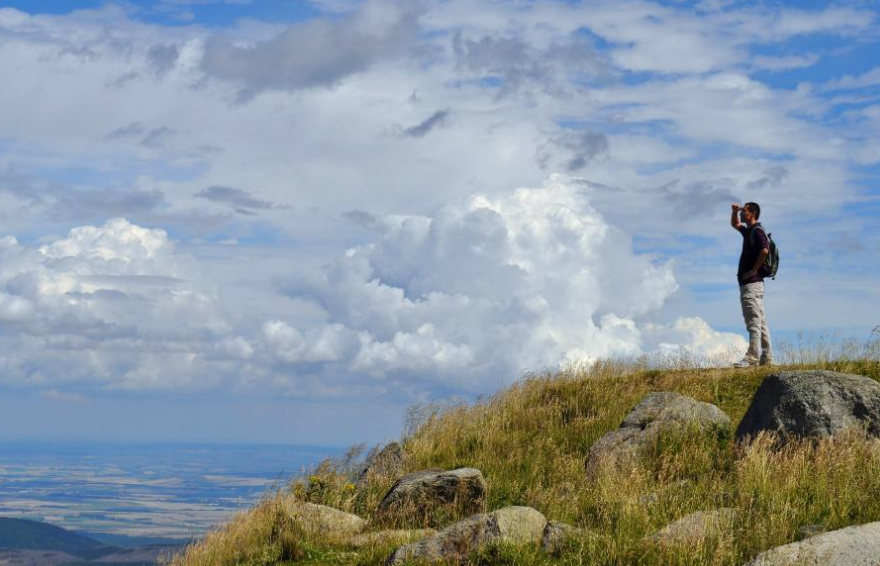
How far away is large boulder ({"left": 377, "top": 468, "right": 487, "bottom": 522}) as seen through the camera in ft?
41.3

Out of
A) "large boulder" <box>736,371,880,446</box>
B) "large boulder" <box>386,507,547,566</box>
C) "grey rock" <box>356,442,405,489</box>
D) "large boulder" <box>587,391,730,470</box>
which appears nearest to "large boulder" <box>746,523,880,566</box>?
"large boulder" <box>386,507,547,566</box>

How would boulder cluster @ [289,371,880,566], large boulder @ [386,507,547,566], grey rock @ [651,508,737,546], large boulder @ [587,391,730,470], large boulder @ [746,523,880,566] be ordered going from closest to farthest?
large boulder @ [746,523,880,566] → boulder cluster @ [289,371,880,566] → grey rock @ [651,508,737,546] → large boulder @ [386,507,547,566] → large boulder @ [587,391,730,470]

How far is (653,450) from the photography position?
47.5 ft

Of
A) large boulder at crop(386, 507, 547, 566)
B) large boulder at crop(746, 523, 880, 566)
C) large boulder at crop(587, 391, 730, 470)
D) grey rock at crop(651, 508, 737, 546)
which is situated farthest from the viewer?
large boulder at crop(587, 391, 730, 470)

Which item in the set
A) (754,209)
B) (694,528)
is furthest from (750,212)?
(694,528)

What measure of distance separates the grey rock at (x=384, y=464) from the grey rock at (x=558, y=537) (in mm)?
5894

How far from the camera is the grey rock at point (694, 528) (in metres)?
9.20

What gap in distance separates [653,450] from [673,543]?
17.9 ft

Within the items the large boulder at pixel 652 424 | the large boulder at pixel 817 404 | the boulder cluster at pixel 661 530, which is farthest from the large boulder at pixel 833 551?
the large boulder at pixel 652 424

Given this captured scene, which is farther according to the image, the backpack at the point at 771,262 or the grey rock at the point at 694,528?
the backpack at the point at 771,262

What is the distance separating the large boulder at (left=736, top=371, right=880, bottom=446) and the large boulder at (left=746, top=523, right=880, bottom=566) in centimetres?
451

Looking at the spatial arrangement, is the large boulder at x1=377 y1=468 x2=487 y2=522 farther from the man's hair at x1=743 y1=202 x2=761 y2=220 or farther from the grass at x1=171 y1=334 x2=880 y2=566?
the man's hair at x1=743 y1=202 x2=761 y2=220

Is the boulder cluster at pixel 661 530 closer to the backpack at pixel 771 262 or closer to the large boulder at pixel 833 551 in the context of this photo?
the large boulder at pixel 833 551

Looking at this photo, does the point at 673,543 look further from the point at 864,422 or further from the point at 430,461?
the point at 430,461
